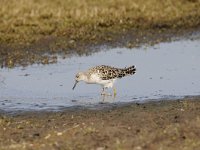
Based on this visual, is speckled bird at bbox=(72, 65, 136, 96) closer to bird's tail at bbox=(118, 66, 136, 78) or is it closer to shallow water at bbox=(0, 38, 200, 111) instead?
bird's tail at bbox=(118, 66, 136, 78)

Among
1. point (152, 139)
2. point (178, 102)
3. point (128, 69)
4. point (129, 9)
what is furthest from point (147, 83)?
point (129, 9)

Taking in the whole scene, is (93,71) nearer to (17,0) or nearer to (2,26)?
(2,26)

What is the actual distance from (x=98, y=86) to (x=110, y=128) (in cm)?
616

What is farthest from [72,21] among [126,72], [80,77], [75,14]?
[80,77]

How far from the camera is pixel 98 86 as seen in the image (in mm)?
17328

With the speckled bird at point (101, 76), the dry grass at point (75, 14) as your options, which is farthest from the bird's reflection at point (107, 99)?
the dry grass at point (75, 14)

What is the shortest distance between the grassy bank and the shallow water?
1.02 meters

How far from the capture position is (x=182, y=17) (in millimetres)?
24938

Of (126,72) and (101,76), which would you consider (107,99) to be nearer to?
(101,76)

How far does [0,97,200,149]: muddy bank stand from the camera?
10.3m

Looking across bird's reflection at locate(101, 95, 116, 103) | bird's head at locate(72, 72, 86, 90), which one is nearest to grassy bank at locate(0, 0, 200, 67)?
bird's head at locate(72, 72, 86, 90)

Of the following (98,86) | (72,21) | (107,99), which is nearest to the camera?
(107,99)

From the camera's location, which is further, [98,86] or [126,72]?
[98,86]

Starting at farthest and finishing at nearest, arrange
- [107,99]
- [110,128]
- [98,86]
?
[98,86]
[107,99]
[110,128]
